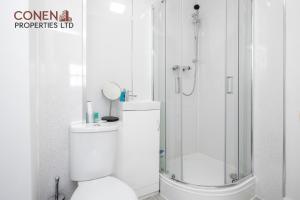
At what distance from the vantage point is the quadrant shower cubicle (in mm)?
1575

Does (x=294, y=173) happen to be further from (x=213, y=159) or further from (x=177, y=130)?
(x=177, y=130)

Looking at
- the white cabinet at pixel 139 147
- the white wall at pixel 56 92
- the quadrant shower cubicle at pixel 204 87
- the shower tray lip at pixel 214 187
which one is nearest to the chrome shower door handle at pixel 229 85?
the quadrant shower cubicle at pixel 204 87

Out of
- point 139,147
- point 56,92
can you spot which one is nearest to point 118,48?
point 56,92

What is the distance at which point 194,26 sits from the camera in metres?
2.18

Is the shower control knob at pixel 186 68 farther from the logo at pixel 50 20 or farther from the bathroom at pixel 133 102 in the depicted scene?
the logo at pixel 50 20

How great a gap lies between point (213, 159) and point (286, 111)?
1091 mm

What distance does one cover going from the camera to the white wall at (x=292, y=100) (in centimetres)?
129

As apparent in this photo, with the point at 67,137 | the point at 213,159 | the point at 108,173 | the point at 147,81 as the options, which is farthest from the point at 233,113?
the point at 67,137

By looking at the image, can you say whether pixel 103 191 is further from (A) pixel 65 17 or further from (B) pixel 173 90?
(A) pixel 65 17

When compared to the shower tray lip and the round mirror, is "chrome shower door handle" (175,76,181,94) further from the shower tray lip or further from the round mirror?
the shower tray lip

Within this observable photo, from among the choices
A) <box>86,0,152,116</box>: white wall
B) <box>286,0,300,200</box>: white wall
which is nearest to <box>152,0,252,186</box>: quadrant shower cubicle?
<box>86,0,152,116</box>: white wall

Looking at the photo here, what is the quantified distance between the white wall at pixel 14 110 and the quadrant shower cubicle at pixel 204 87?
117 cm

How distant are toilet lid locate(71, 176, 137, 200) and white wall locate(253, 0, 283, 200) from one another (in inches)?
53.1

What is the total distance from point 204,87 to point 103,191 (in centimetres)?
182
